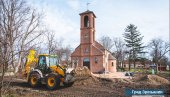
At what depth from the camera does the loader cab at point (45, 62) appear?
1642 centimetres

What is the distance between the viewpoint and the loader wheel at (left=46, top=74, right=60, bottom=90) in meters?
15.1

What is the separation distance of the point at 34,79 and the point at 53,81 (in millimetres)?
2169

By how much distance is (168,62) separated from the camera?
94688mm

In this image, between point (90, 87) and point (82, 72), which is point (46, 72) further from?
point (82, 72)

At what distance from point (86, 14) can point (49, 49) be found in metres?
10.5

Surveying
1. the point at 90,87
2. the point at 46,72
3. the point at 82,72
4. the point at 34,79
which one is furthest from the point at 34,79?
the point at 82,72

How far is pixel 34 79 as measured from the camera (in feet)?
55.1

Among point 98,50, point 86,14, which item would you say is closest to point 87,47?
point 98,50

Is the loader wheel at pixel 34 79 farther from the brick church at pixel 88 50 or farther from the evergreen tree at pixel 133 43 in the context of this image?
the evergreen tree at pixel 133 43

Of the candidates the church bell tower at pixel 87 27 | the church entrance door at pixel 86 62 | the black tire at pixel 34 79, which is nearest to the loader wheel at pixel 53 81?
the black tire at pixel 34 79

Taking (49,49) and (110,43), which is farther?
(110,43)

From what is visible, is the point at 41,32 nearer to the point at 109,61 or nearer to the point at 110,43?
the point at 109,61

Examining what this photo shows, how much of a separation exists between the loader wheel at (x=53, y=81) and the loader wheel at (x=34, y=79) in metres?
1.18

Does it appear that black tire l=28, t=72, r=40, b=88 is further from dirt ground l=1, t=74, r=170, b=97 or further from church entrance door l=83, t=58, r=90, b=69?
church entrance door l=83, t=58, r=90, b=69
